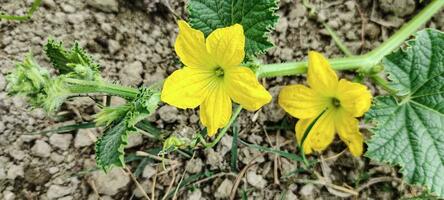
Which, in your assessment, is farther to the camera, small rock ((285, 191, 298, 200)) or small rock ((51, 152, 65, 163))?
small rock ((285, 191, 298, 200))

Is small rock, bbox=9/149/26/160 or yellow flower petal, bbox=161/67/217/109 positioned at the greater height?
yellow flower petal, bbox=161/67/217/109

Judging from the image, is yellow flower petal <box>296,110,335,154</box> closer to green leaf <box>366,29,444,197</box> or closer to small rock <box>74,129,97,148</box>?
green leaf <box>366,29,444,197</box>

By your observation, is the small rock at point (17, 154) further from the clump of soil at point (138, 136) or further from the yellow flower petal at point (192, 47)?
the yellow flower petal at point (192, 47)

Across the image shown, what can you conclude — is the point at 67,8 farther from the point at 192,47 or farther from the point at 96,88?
the point at 192,47

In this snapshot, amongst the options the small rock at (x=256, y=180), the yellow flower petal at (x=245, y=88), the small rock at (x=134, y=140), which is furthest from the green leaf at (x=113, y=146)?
the small rock at (x=256, y=180)

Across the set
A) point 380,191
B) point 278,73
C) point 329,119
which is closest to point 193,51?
point 278,73

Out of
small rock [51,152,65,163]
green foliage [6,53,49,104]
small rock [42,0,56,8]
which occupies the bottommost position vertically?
small rock [51,152,65,163]

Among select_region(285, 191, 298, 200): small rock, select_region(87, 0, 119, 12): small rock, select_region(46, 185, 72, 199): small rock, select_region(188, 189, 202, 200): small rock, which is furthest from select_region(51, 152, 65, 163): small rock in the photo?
select_region(285, 191, 298, 200): small rock
